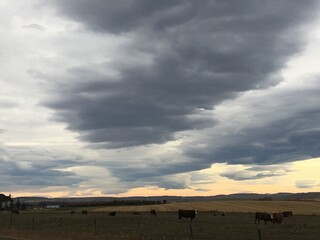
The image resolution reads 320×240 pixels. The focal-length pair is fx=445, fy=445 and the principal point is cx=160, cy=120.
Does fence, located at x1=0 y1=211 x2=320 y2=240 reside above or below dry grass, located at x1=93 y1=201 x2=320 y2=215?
below

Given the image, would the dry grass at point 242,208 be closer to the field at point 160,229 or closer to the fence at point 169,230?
the field at point 160,229

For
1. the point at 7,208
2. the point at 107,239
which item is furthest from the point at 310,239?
the point at 7,208

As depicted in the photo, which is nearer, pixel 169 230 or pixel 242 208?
pixel 169 230

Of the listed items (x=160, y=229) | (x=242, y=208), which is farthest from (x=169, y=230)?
(x=242, y=208)

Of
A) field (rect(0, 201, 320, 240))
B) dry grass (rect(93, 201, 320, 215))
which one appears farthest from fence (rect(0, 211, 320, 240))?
dry grass (rect(93, 201, 320, 215))

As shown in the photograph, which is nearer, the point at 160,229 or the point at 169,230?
the point at 169,230

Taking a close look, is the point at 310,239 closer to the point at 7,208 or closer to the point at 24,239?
the point at 24,239

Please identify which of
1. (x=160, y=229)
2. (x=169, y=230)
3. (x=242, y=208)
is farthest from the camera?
(x=242, y=208)

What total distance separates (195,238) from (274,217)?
27474 mm

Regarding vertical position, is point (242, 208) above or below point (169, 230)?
above

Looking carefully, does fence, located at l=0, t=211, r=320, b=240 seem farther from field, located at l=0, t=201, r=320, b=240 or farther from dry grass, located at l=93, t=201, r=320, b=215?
dry grass, located at l=93, t=201, r=320, b=215

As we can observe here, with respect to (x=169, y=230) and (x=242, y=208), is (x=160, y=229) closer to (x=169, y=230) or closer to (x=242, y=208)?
(x=169, y=230)

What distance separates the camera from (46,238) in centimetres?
3297

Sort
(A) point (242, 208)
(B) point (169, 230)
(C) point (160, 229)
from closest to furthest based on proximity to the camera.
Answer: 1. (B) point (169, 230)
2. (C) point (160, 229)
3. (A) point (242, 208)
